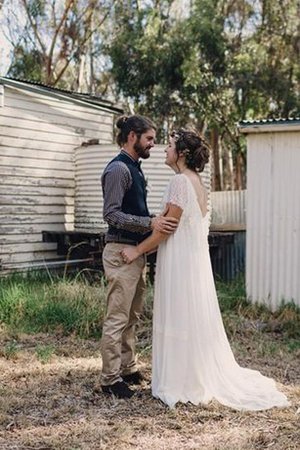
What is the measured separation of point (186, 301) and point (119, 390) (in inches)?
30.9

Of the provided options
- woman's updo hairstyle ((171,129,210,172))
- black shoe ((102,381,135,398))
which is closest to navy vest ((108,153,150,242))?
woman's updo hairstyle ((171,129,210,172))

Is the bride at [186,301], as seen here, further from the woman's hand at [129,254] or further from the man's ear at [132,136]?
the man's ear at [132,136]

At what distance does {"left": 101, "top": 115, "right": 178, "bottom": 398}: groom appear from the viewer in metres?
4.12

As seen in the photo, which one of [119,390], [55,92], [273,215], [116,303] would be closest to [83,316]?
[119,390]

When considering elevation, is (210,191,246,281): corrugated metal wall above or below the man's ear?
below

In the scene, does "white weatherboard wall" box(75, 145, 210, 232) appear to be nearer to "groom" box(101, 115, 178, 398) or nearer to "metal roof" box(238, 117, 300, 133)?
"metal roof" box(238, 117, 300, 133)

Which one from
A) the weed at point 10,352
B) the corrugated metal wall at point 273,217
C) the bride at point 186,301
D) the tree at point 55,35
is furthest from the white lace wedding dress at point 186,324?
the tree at point 55,35

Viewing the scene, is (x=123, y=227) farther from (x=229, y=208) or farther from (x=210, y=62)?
(x=210, y=62)

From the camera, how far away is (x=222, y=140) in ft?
61.3

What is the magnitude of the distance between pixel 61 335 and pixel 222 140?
1323cm

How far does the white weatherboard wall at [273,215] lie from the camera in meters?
7.66

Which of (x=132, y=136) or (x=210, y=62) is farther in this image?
(x=210, y=62)

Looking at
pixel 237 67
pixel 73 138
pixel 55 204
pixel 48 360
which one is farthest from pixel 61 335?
pixel 237 67

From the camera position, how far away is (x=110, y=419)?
393 centimetres
